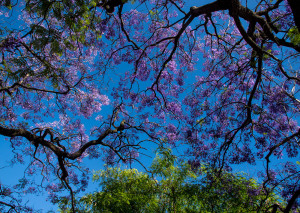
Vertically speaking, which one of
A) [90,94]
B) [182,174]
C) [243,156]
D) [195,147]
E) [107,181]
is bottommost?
[243,156]

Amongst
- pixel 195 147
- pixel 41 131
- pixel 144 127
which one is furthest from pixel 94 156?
pixel 195 147

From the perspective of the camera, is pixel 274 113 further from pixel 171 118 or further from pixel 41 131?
pixel 41 131

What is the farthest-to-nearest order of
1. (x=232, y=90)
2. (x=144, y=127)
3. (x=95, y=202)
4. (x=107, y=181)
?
1. (x=107, y=181)
2. (x=95, y=202)
3. (x=144, y=127)
4. (x=232, y=90)

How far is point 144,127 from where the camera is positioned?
6988mm

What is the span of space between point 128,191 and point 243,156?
6866 millimetres

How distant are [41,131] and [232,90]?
4.75 m

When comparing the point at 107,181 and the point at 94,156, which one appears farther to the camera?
the point at 107,181

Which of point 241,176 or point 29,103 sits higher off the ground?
point 29,103

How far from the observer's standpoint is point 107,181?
1105 cm

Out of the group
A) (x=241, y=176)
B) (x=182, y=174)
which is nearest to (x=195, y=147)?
(x=241, y=176)

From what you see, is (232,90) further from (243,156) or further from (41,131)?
(41,131)

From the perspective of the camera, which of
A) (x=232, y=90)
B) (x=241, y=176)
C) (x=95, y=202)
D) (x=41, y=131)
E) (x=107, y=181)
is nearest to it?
(x=41, y=131)

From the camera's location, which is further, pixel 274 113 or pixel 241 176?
pixel 241 176

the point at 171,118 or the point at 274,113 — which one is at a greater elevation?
the point at 171,118
